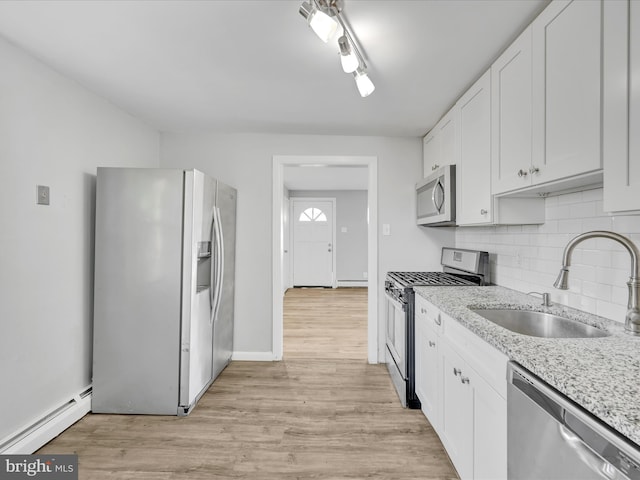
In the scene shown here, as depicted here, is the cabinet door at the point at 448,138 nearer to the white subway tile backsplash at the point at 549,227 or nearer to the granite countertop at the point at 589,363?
the white subway tile backsplash at the point at 549,227

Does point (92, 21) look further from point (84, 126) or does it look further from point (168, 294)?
point (168, 294)

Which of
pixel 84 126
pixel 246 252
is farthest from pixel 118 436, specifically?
pixel 84 126

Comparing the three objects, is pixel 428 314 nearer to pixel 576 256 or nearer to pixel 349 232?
pixel 576 256

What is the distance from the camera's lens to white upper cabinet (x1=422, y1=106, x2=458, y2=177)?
2340mm

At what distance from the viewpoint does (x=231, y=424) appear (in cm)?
204

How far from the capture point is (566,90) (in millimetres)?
1218

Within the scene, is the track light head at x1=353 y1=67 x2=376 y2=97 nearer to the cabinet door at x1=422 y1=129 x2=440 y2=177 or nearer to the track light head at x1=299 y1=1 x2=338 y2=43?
the track light head at x1=299 y1=1 x2=338 y2=43

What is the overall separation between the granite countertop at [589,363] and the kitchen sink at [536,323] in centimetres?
4

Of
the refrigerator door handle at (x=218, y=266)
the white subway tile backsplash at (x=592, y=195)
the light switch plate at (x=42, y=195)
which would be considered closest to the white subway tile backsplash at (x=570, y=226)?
the white subway tile backsplash at (x=592, y=195)

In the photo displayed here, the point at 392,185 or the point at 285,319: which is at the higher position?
the point at 392,185

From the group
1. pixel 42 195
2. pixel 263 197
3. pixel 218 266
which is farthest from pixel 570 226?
pixel 42 195

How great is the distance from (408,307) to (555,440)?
1.37 m

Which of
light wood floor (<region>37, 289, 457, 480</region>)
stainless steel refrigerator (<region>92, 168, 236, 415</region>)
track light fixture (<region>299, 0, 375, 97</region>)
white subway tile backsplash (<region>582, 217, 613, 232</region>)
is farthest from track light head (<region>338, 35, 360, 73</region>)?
light wood floor (<region>37, 289, 457, 480</region>)

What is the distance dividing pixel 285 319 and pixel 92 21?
12.6 feet
